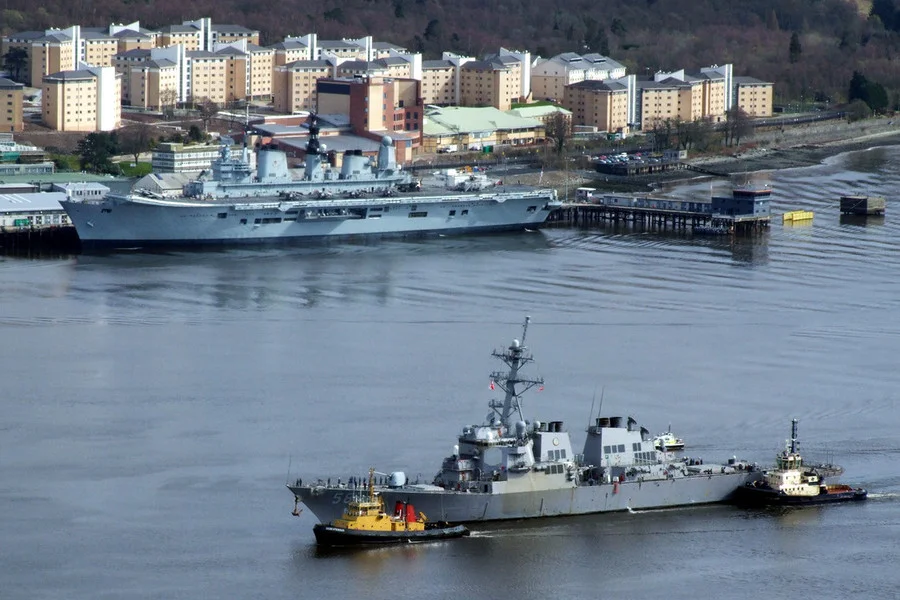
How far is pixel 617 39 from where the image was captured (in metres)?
67.4

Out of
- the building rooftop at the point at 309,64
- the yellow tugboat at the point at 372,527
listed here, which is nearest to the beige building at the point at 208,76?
the building rooftop at the point at 309,64

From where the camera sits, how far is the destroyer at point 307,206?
115ft

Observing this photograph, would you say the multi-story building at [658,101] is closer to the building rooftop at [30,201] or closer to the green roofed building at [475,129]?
the green roofed building at [475,129]

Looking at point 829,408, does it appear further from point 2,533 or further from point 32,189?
point 32,189

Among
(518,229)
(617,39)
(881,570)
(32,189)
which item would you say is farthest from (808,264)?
(617,39)

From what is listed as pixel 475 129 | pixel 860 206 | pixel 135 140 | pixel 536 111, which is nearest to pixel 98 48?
pixel 135 140

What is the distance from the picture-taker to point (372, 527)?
17281mm

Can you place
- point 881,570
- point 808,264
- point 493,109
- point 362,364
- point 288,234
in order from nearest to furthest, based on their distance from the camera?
point 881,570, point 362,364, point 808,264, point 288,234, point 493,109

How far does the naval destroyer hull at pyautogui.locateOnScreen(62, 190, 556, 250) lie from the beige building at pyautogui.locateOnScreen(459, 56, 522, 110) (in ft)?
50.7

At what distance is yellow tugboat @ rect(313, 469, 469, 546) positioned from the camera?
1725cm

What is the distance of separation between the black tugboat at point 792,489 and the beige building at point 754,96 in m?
39.6

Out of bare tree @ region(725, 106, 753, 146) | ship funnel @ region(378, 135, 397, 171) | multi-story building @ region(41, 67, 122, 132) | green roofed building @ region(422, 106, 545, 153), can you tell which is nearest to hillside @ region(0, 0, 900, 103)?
bare tree @ region(725, 106, 753, 146)

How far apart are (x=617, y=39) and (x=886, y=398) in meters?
46.3

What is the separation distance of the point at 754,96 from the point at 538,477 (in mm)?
41406
